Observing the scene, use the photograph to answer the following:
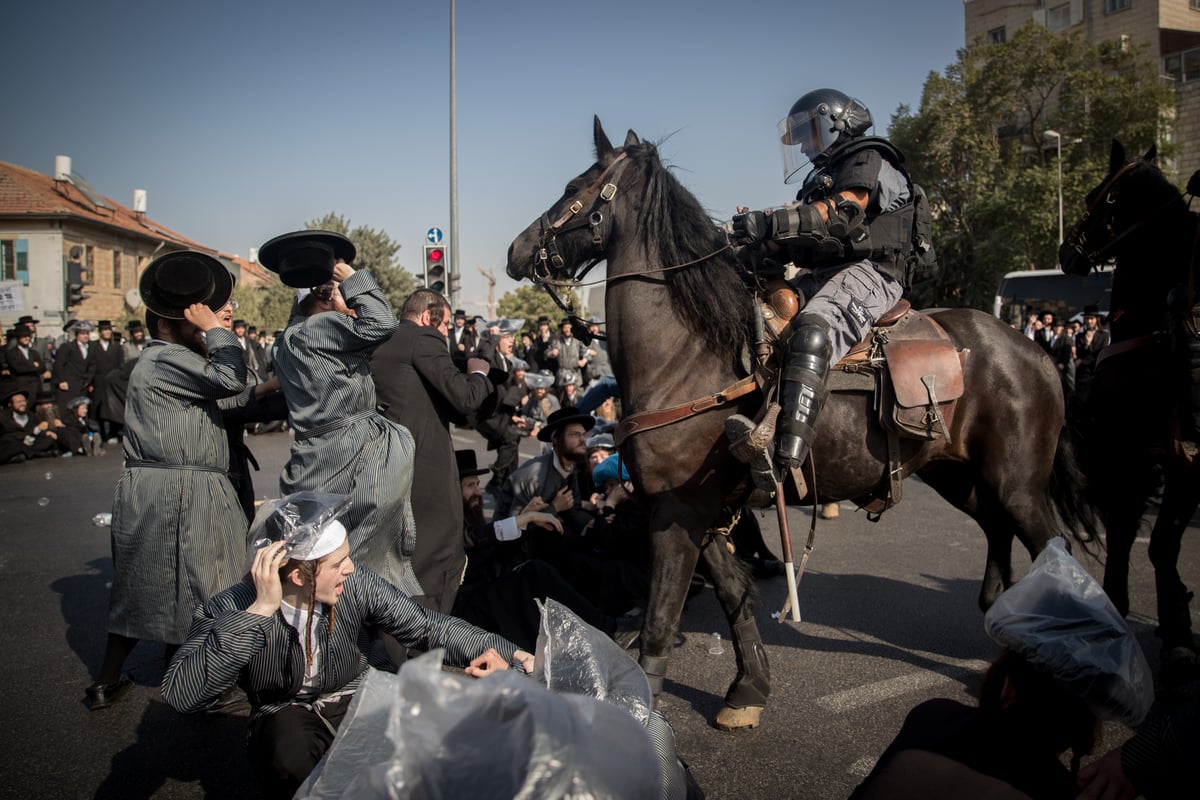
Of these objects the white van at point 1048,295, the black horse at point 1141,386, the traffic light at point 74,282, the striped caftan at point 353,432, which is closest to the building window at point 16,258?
the traffic light at point 74,282

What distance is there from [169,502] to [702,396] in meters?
2.52

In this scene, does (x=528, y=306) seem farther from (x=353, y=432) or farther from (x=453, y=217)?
(x=353, y=432)

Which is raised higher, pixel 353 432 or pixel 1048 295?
pixel 1048 295

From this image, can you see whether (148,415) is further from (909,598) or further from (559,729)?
(909,598)

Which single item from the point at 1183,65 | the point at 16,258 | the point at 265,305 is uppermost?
the point at 1183,65

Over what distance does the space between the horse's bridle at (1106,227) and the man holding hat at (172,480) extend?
14.2 feet

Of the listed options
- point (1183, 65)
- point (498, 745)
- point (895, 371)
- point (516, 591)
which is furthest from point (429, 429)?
point (1183, 65)

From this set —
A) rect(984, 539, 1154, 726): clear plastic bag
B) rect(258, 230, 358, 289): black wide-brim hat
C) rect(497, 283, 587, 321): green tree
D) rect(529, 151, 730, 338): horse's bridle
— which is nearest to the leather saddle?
rect(529, 151, 730, 338): horse's bridle

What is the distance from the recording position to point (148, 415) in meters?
4.04

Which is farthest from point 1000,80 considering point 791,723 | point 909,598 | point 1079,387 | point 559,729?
point 559,729

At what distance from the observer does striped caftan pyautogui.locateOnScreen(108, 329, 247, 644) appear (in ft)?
13.0

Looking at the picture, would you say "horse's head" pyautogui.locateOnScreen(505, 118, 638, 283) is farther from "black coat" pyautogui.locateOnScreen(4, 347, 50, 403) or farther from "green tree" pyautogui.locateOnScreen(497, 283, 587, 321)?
"green tree" pyautogui.locateOnScreen(497, 283, 587, 321)

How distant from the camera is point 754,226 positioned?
12.5 ft

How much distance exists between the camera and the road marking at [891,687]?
13.1 ft
